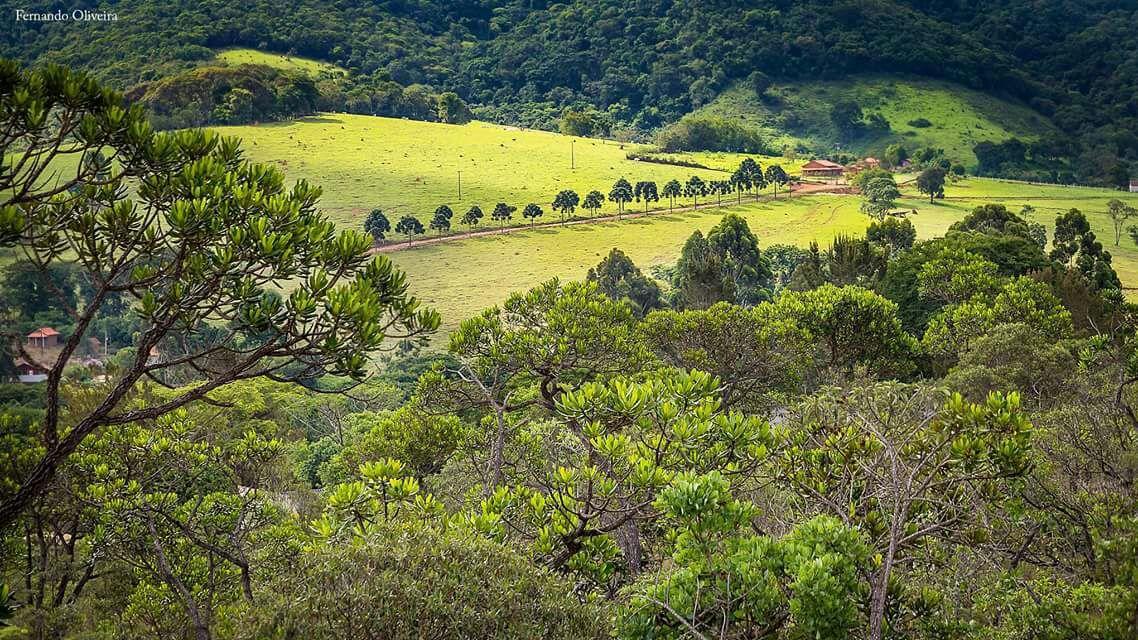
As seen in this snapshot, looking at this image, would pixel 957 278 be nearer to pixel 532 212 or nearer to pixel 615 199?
pixel 532 212

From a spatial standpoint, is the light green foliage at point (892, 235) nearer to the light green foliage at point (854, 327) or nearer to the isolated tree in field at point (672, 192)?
the isolated tree in field at point (672, 192)

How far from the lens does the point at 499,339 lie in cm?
1244

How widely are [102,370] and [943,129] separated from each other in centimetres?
11182

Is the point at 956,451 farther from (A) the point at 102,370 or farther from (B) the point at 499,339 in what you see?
(A) the point at 102,370

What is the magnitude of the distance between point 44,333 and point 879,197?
67390 mm

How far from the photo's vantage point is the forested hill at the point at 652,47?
5231 inches

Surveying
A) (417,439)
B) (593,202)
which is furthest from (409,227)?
(417,439)

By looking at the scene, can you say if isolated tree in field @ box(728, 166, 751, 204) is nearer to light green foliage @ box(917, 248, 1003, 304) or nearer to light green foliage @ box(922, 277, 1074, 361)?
light green foliage @ box(917, 248, 1003, 304)

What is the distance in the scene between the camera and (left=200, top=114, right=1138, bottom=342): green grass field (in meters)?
62.9

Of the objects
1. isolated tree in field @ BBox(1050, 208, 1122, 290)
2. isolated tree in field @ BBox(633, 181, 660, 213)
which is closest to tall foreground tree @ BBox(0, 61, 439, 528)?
isolated tree in field @ BBox(1050, 208, 1122, 290)

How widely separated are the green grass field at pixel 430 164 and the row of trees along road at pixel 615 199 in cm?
116

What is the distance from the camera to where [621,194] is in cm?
7881

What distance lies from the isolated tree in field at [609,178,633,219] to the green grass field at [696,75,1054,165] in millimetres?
46339

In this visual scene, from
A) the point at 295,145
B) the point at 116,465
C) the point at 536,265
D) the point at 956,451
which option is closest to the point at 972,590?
the point at 956,451
